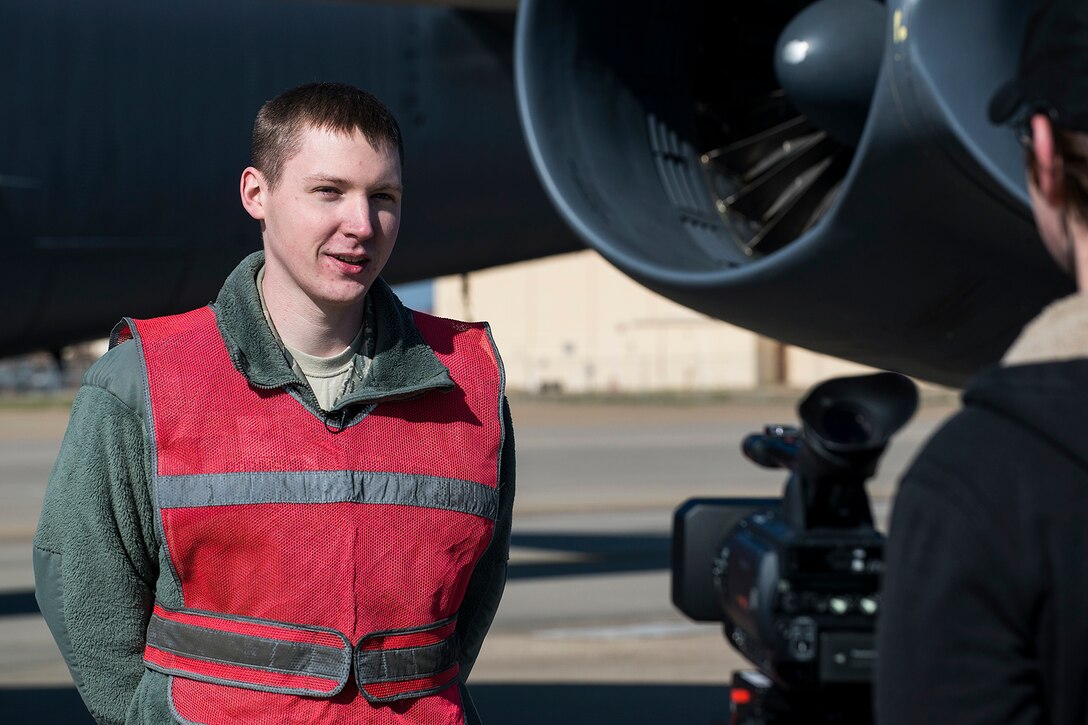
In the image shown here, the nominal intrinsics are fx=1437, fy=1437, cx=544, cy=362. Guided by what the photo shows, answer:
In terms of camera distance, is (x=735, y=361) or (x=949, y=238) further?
(x=735, y=361)

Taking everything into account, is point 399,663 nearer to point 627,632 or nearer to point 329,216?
point 329,216

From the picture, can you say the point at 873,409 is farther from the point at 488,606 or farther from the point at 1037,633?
the point at 1037,633

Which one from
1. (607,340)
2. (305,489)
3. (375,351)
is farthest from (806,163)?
(607,340)

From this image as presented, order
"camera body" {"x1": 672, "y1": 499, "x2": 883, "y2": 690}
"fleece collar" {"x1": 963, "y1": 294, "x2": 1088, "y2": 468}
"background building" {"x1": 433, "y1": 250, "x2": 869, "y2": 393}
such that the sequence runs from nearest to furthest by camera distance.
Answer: "fleece collar" {"x1": 963, "y1": 294, "x2": 1088, "y2": 468} < "camera body" {"x1": 672, "y1": 499, "x2": 883, "y2": 690} < "background building" {"x1": 433, "y1": 250, "x2": 869, "y2": 393}

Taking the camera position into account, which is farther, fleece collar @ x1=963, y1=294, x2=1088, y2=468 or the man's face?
the man's face

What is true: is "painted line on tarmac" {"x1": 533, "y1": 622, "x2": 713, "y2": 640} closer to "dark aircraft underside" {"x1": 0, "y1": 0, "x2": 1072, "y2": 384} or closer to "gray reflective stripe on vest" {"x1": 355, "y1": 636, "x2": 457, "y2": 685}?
"dark aircraft underside" {"x1": 0, "y1": 0, "x2": 1072, "y2": 384}

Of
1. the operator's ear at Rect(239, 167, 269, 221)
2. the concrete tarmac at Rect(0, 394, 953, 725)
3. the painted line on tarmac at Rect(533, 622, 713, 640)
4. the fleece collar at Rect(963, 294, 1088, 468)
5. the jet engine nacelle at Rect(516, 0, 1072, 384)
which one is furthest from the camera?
the painted line on tarmac at Rect(533, 622, 713, 640)

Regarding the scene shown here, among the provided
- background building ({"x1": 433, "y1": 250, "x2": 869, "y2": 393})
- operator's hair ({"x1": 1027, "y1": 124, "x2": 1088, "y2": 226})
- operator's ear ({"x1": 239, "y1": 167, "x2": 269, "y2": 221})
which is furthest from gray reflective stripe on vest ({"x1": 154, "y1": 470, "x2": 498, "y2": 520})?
background building ({"x1": 433, "y1": 250, "x2": 869, "y2": 393})

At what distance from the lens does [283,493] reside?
1.73 m

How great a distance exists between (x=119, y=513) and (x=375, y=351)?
14.9 inches

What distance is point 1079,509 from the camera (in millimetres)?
956

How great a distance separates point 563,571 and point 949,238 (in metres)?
6.12

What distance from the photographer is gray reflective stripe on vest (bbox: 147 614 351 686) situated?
170 centimetres

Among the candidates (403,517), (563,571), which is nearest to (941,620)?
(403,517)
